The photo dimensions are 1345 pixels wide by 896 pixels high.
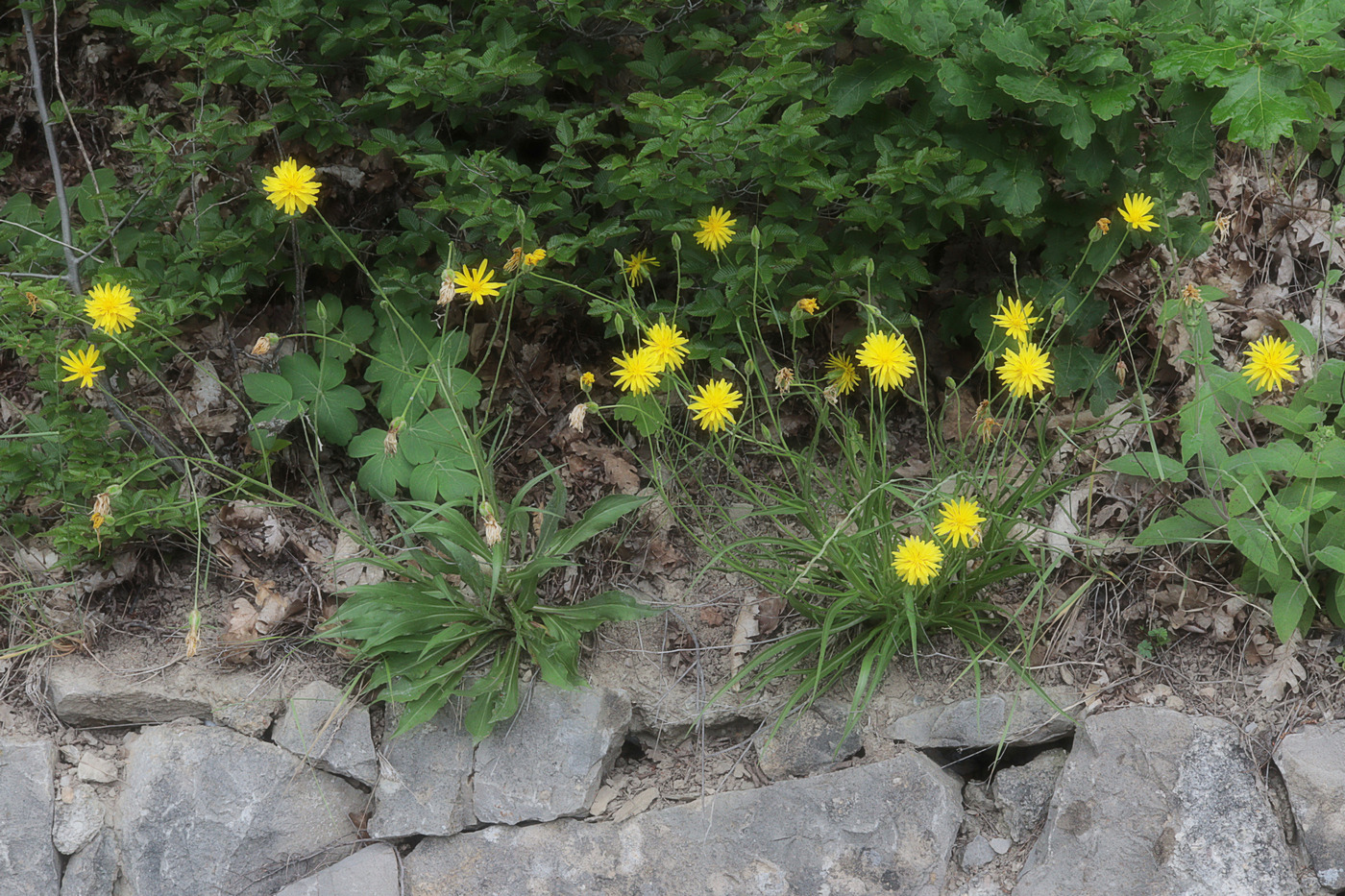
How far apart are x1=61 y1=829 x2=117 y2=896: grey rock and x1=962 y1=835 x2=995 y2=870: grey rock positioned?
208cm

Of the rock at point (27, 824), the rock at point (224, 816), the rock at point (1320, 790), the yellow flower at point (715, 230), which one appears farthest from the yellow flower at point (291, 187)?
the rock at point (1320, 790)

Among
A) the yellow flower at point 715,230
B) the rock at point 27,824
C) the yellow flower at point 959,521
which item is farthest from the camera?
the rock at point 27,824

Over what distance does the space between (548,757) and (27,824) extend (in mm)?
1340

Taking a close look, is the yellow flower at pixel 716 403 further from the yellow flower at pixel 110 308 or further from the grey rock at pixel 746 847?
the yellow flower at pixel 110 308

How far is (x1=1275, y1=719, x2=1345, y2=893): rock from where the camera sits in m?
1.96

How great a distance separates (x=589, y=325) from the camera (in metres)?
2.87

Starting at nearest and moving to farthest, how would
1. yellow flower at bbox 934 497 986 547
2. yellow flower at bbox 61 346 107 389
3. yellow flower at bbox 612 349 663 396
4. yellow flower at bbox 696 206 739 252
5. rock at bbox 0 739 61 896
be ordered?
yellow flower at bbox 934 497 986 547, yellow flower at bbox 612 349 663 396, yellow flower at bbox 61 346 107 389, yellow flower at bbox 696 206 739 252, rock at bbox 0 739 61 896

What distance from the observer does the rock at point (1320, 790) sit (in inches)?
77.3

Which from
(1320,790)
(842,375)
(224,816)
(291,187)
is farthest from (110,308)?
(1320,790)

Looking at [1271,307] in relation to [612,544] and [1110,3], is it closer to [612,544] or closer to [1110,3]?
[1110,3]

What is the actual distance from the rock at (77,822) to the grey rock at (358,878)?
534 millimetres

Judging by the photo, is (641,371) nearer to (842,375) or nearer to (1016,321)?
(842,375)

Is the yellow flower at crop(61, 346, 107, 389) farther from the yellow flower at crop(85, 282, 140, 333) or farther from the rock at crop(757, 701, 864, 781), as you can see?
the rock at crop(757, 701, 864, 781)

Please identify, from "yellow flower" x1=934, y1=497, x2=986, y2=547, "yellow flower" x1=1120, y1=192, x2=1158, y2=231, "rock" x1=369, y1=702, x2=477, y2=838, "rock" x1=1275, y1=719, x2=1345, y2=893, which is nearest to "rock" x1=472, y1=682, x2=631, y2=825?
"rock" x1=369, y1=702, x2=477, y2=838
